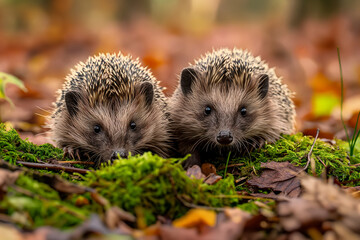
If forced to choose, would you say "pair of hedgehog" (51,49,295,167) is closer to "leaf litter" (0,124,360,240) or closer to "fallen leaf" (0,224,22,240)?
"leaf litter" (0,124,360,240)

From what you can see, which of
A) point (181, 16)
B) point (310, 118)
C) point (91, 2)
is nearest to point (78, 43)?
point (310, 118)

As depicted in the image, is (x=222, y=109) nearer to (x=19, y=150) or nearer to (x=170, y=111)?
(x=170, y=111)

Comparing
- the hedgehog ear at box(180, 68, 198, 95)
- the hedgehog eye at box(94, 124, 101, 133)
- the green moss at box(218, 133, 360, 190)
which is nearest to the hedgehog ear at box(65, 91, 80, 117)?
the hedgehog eye at box(94, 124, 101, 133)

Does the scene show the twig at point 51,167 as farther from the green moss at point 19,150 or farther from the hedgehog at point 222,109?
the hedgehog at point 222,109

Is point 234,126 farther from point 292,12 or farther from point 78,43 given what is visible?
point 292,12

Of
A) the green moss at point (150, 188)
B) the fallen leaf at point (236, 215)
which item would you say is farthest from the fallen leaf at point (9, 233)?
the fallen leaf at point (236, 215)

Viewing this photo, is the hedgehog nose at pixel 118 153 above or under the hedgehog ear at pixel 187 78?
under

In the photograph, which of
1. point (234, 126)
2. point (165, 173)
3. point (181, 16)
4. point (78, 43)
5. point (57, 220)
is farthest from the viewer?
point (181, 16)
